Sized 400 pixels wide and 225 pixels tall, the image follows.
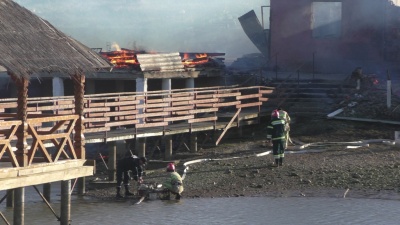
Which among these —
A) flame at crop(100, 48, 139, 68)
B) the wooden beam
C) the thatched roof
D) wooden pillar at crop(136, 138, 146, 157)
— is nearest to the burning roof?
flame at crop(100, 48, 139, 68)

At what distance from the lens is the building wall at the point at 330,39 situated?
38.4 meters

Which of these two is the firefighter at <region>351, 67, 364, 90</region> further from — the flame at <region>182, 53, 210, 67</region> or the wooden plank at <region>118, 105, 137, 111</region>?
the wooden plank at <region>118, 105, 137, 111</region>

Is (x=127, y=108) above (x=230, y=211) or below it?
above

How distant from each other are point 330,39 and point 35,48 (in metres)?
23.2

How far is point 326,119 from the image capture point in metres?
32.4

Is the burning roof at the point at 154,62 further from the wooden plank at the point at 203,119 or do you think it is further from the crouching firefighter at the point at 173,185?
the crouching firefighter at the point at 173,185

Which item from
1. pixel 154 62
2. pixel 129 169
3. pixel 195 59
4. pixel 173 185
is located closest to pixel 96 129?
pixel 129 169

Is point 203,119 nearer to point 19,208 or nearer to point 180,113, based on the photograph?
point 180,113

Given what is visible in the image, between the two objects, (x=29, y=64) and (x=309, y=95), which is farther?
(x=309, y=95)

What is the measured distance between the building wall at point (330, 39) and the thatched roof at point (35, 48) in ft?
68.8

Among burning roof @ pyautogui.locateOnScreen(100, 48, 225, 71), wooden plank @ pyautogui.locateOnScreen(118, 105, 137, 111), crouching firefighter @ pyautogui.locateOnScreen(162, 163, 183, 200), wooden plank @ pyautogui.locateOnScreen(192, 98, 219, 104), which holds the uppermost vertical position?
burning roof @ pyautogui.locateOnScreen(100, 48, 225, 71)

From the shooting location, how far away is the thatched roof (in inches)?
649

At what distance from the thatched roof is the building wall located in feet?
68.8

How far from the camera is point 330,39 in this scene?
39125 mm
